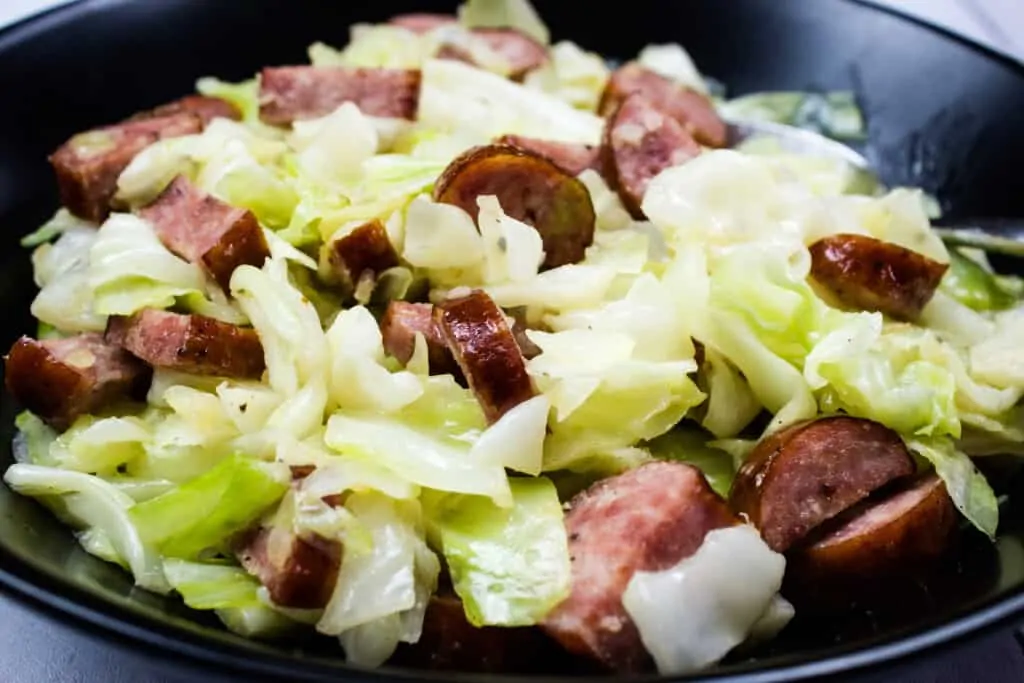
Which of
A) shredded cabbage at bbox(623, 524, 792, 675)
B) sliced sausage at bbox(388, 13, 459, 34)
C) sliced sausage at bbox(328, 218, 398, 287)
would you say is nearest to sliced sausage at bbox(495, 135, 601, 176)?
sliced sausage at bbox(328, 218, 398, 287)

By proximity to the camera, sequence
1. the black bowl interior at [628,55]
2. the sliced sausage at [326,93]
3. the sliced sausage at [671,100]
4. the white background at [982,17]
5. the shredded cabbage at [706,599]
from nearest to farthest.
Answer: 1. the shredded cabbage at [706,599]
2. the black bowl interior at [628,55]
3. the sliced sausage at [326,93]
4. the sliced sausage at [671,100]
5. the white background at [982,17]

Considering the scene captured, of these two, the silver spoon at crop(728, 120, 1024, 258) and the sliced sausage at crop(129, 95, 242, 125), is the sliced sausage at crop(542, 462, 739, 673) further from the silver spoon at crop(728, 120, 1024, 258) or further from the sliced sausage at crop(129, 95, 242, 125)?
the sliced sausage at crop(129, 95, 242, 125)

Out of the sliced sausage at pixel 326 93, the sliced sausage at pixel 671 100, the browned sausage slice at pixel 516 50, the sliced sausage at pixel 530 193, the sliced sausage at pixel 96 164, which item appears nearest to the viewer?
the sliced sausage at pixel 530 193

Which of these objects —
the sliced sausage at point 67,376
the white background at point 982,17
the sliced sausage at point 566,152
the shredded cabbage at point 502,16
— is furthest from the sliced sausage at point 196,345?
the white background at point 982,17

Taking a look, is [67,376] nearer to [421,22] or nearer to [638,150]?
[638,150]

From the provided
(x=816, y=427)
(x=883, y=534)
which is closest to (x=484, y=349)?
(x=816, y=427)

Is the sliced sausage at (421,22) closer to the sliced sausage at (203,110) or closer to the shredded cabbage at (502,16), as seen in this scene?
the shredded cabbage at (502,16)
